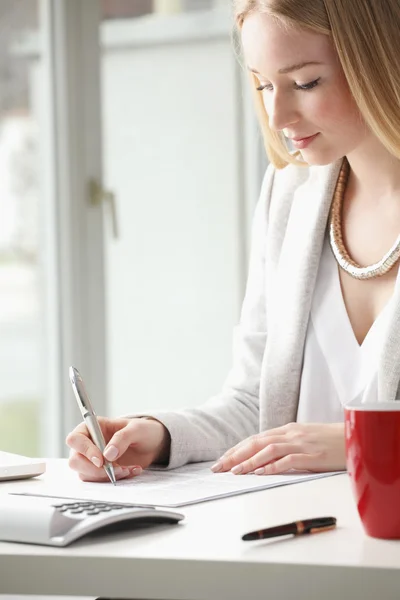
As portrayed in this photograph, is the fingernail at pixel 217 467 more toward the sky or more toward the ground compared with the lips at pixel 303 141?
more toward the ground

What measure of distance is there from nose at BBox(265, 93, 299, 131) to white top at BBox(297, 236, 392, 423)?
0.96 feet

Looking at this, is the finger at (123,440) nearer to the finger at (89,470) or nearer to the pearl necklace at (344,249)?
the finger at (89,470)

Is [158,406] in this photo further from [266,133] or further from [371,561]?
[371,561]

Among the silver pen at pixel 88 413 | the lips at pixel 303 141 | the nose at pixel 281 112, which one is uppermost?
the nose at pixel 281 112

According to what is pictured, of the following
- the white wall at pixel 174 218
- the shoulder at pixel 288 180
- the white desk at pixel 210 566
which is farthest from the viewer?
the white wall at pixel 174 218

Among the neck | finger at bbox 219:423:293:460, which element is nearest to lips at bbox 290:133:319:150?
the neck

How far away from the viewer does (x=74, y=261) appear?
10.3 ft

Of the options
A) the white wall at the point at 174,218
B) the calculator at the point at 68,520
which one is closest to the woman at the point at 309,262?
the calculator at the point at 68,520

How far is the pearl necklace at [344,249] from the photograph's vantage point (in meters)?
1.68

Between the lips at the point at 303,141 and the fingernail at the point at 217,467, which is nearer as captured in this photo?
the fingernail at the point at 217,467

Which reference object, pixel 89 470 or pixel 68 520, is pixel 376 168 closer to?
pixel 89 470

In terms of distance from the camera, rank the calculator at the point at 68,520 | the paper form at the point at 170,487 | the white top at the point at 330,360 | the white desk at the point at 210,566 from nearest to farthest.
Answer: the white desk at the point at 210,566
the calculator at the point at 68,520
the paper form at the point at 170,487
the white top at the point at 330,360

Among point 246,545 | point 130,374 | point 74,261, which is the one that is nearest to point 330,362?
point 246,545

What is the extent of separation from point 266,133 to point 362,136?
225mm
